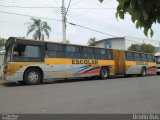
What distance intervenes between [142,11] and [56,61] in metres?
15.7

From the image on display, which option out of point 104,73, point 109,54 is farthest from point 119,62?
point 104,73

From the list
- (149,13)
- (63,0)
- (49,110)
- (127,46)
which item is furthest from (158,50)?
(149,13)

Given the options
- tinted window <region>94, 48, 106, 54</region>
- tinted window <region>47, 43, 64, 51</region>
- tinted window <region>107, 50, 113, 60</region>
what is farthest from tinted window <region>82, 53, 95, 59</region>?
tinted window <region>47, 43, 64, 51</region>

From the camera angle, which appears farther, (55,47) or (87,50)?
(87,50)

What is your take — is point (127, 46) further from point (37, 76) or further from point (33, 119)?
point (33, 119)

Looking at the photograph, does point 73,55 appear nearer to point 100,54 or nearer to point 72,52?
point 72,52

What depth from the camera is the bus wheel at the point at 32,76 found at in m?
16.2

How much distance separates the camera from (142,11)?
2.56 metres

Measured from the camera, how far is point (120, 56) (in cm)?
2472

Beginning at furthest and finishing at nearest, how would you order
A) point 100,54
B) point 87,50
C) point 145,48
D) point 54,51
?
point 145,48, point 100,54, point 87,50, point 54,51

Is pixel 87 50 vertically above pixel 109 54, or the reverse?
pixel 87 50

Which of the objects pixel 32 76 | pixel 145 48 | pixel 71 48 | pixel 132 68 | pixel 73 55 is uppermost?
pixel 145 48

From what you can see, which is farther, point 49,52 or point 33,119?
point 49,52

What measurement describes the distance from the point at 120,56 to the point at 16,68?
11.5 m
